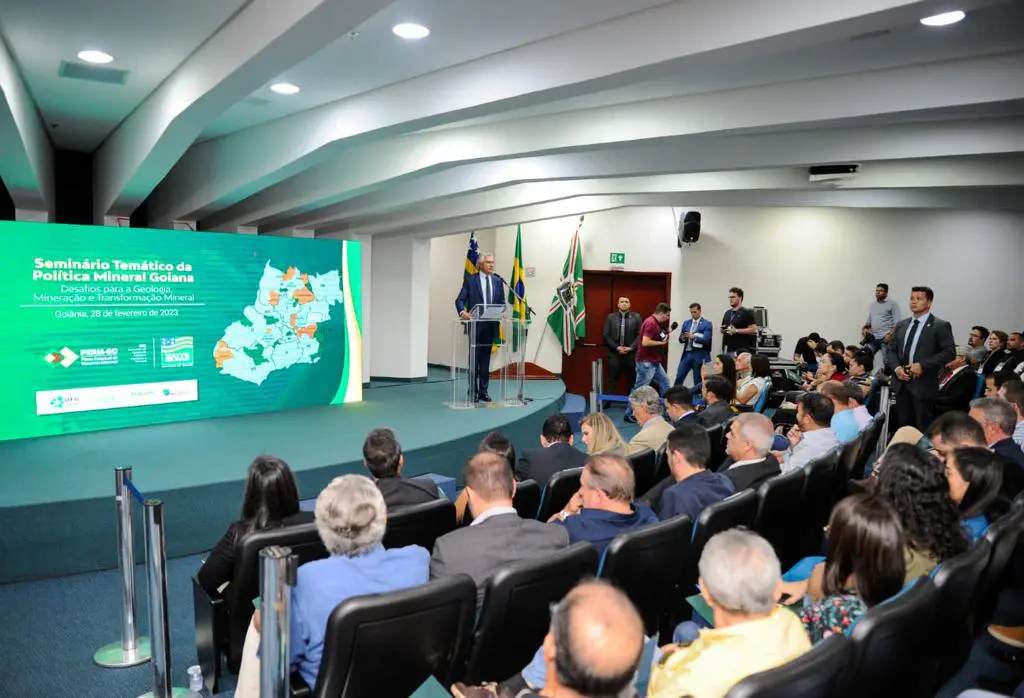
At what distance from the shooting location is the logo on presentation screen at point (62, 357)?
265 inches

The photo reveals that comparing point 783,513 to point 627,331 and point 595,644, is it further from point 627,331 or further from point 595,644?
point 627,331

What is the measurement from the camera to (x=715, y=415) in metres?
5.80

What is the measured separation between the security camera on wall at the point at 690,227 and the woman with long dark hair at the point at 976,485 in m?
9.04

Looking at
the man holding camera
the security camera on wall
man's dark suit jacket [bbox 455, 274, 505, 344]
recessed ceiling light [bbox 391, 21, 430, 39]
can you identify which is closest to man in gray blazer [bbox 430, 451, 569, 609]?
recessed ceiling light [bbox 391, 21, 430, 39]

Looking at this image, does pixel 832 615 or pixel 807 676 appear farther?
pixel 832 615

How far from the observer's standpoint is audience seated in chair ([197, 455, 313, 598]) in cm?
303

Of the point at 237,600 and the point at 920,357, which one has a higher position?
the point at 920,357

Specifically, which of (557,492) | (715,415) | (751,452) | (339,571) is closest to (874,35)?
(751,452)

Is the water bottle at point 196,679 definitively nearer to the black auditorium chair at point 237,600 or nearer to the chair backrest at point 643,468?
the black auditorium chair at point 237,600

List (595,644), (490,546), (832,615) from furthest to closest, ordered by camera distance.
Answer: (490,546), (832,615), (595,644)

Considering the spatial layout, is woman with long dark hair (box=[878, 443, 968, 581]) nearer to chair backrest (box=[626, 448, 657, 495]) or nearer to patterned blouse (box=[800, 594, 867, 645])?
patterned blouse (box=[800, 594, 867, 645])

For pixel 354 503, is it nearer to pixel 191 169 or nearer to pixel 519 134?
pixel 519 134

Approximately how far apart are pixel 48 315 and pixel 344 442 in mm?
2773

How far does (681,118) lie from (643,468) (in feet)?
9.61
